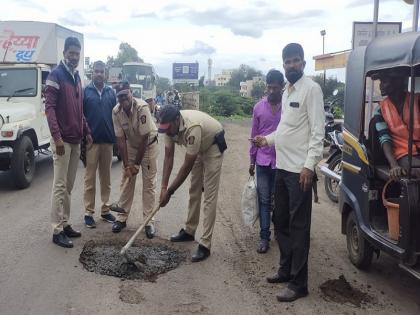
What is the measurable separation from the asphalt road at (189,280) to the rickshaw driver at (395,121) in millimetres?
1182

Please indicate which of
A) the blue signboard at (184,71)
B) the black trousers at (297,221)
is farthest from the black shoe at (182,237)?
the blue signboard at (184,71)

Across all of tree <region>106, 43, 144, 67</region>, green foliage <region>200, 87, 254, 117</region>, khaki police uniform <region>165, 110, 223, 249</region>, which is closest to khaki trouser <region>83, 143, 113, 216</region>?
khaki police uniform <region>165, 110, 223, 249</region>

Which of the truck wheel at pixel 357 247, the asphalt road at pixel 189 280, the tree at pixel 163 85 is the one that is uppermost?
the tree at pixel 163 85

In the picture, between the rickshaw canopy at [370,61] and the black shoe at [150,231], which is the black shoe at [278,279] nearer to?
the rickshaw canopy at [370,61]

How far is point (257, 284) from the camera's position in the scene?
4426 millimetres

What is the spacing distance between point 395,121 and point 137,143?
9.85 ft

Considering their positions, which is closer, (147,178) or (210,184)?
(210,184)

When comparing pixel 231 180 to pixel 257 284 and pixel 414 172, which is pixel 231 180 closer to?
pixel 257 284

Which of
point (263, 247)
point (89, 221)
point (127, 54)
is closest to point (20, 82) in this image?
point (89, 221)

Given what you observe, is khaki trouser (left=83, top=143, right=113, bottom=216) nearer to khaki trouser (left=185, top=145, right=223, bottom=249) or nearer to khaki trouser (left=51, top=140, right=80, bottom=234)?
khaki trouser (left=51, top=140, right=80, bottom=234)

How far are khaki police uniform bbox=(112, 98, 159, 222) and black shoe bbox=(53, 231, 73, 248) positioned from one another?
2.50 ft

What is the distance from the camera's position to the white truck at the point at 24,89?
8.23 meters

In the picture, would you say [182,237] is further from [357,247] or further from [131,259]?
[357,247]

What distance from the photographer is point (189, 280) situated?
4508 millimetres
